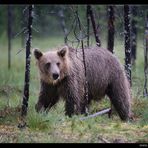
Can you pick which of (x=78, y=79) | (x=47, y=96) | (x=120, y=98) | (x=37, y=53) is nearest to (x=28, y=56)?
(x=37, y=53)

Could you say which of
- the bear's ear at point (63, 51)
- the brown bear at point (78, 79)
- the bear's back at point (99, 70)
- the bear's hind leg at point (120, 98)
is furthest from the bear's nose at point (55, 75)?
the bear's hind leg at point (120, 98)

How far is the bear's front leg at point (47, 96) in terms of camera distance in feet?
36.0

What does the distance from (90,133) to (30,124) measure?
1.16 metres

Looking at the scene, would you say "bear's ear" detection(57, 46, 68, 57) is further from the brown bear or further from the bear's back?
the bear's back

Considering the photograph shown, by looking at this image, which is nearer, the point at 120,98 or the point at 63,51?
the point at 63,51

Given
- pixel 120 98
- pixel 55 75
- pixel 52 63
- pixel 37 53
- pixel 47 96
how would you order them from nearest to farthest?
pixel 55 75 < pixel 52 63 < pixel 37 53 < pixel 47 96 < pixel 120 98

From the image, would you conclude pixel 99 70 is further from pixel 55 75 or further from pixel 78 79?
pixel 55 75

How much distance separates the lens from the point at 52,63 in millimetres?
10758

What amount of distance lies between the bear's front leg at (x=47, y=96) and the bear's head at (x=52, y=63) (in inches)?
6.8

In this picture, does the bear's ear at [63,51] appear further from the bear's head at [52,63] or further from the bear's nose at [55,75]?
the bear's nose at [55,75]

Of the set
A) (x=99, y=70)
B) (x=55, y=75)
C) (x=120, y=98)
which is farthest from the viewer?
(x=120, y=98)

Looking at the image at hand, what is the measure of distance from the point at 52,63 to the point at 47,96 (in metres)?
0.74

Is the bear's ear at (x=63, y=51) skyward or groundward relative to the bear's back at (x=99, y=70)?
skyward

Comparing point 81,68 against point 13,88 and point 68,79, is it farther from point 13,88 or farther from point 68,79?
point 13,88
